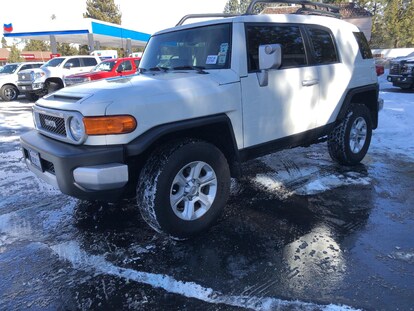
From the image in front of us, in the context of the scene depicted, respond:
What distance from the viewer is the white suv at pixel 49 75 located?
14727mm

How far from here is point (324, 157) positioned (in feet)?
19.7

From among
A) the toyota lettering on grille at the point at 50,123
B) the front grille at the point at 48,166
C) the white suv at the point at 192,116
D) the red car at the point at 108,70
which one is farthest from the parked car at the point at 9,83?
the front grille at the point at 48,166

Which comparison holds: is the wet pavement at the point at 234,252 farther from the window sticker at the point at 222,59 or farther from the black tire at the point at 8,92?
the black tire at the point at 8,92

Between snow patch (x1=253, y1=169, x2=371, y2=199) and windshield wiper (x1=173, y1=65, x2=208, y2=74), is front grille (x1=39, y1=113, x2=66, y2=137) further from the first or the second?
snow patch (x1=253, y1=169, x2=371, y2=199)

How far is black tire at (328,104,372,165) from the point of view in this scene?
16.6ft

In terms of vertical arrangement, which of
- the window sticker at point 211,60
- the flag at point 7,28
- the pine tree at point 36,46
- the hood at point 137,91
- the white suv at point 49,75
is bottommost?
the white suv at point 49,75

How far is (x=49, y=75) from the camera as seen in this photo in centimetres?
1491

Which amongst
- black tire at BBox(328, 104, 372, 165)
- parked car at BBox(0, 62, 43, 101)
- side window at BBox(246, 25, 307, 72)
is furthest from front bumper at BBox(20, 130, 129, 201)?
parked car at BBox(0, 62, 43, 101)

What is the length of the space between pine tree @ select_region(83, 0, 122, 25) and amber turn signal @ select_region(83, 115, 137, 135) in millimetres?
60699

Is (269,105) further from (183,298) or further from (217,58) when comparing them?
(183,298)

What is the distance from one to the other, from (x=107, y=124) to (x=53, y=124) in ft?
2.52

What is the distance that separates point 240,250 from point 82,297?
1337 millimetres

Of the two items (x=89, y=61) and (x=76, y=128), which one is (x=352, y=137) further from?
(x=89, y=61)

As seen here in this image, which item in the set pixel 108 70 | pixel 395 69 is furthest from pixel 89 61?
pixel 395 69
